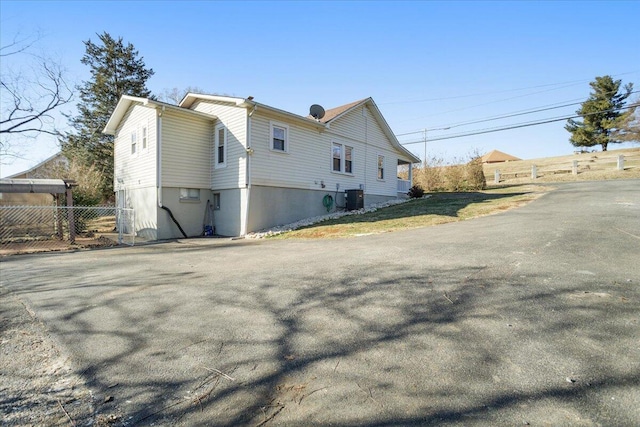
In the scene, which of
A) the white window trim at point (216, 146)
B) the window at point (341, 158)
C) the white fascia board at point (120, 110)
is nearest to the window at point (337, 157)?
the window at point (341, 158)

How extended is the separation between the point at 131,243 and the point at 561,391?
1216 centimetres

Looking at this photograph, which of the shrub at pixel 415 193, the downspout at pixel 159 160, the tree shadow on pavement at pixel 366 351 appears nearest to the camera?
the tree shadow on pavement at pixel 366 351

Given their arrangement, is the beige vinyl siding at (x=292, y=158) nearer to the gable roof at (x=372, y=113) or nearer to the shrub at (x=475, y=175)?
the gable roof at (x=372, y=113)

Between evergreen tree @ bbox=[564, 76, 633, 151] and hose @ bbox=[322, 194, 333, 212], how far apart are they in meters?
37.4

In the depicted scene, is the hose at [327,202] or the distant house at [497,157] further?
the distant house at [497,157]

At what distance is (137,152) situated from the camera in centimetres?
1386

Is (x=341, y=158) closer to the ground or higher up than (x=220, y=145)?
closer to the ground

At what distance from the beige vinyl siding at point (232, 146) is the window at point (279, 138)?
128cm

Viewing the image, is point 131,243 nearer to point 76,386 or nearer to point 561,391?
point 76,386

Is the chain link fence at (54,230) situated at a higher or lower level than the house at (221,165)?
lower

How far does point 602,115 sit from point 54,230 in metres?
53.8

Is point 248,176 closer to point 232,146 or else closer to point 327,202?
point 232,146

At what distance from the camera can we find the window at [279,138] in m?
13.0

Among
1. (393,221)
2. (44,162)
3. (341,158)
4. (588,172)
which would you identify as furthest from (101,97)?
(588,172)
